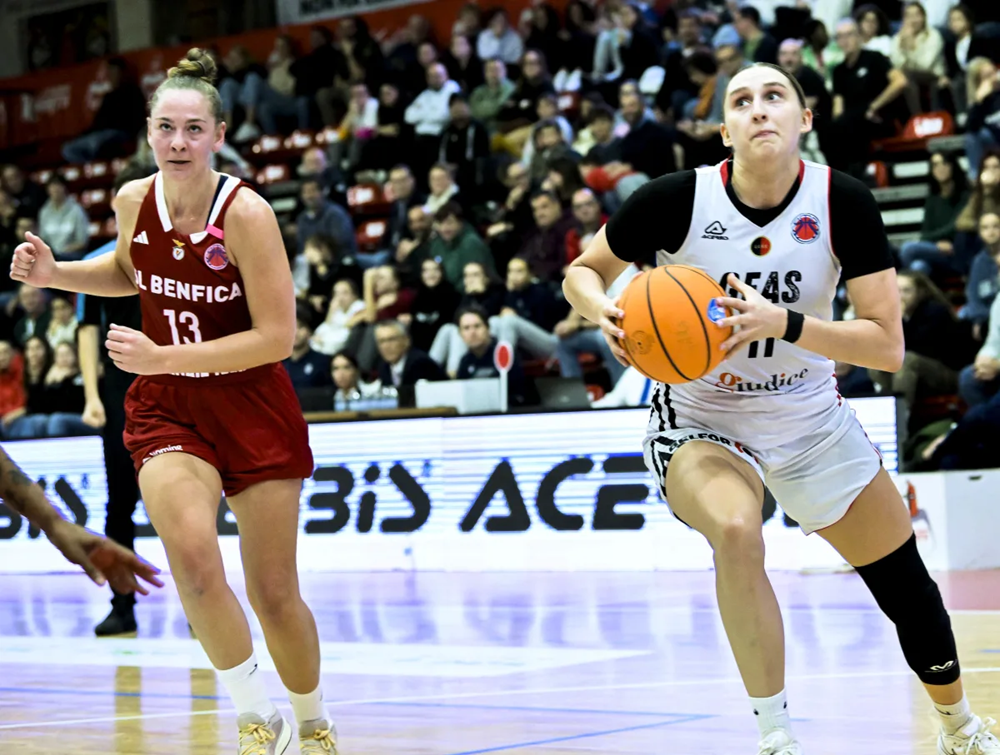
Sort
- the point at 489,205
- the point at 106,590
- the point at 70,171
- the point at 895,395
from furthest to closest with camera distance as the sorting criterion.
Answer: the point at 70,171 < the point at 489,205 < the point at 106,590 < the point at 895,395

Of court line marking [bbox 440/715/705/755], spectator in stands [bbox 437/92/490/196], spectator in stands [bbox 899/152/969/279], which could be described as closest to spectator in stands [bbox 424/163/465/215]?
spectator in stands [bbox 437/92/490/196]

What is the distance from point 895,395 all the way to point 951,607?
2.43m

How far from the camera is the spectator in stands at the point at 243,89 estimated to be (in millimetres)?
18953

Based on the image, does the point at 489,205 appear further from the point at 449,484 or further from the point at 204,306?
the point at 204,306

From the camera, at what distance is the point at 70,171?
810 inches

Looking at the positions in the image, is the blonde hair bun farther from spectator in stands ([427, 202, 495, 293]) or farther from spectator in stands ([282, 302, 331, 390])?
spectator in stands ([427, 202, 495, 293])

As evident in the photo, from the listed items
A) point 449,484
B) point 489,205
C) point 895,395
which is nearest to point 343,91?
point 489,205

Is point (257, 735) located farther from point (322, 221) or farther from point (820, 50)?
point (322, 221)

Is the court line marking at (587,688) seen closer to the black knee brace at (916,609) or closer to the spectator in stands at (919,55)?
the black knee brace at (916,609)

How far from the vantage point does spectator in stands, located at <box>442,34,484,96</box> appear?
1672 cm

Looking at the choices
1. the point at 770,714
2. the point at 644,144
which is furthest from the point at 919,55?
the point at 770,714

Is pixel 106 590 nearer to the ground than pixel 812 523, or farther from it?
nearer to the ground

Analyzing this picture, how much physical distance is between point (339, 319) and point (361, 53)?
5.59m

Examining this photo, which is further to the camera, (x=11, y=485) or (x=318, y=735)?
(x=318, y=735)
